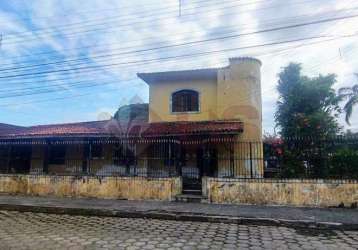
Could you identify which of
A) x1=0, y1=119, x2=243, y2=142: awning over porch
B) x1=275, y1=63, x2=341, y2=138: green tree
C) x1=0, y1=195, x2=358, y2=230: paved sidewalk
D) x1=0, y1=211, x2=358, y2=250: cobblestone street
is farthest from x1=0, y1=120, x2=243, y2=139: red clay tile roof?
x1=275, y1=63, x2=341, y2=138: green tree

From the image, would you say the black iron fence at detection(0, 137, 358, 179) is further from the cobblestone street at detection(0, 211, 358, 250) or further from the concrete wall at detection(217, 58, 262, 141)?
the cobblestone street at detection(0, 211, 358, 250)

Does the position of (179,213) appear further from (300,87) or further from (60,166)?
(300,87)

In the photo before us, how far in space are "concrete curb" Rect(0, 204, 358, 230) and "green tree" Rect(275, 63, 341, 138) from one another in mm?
13909

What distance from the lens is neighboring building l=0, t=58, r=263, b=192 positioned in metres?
13.6

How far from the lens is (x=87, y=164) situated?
14.7m

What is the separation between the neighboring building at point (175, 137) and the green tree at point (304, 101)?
6.50 m

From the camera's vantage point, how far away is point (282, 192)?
1070 centimetres

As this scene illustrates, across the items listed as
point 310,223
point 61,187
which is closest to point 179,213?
point 310,223

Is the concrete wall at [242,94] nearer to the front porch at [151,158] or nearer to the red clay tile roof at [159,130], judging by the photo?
the red clay tile roof at [159,130]

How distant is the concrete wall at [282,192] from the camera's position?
10.2 meters

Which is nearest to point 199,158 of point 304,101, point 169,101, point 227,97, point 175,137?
point 175,137

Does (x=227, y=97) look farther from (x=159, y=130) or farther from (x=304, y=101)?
(x=304, y=101)

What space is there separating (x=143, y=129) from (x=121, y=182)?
3.98m

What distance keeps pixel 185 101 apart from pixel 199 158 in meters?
3.92
